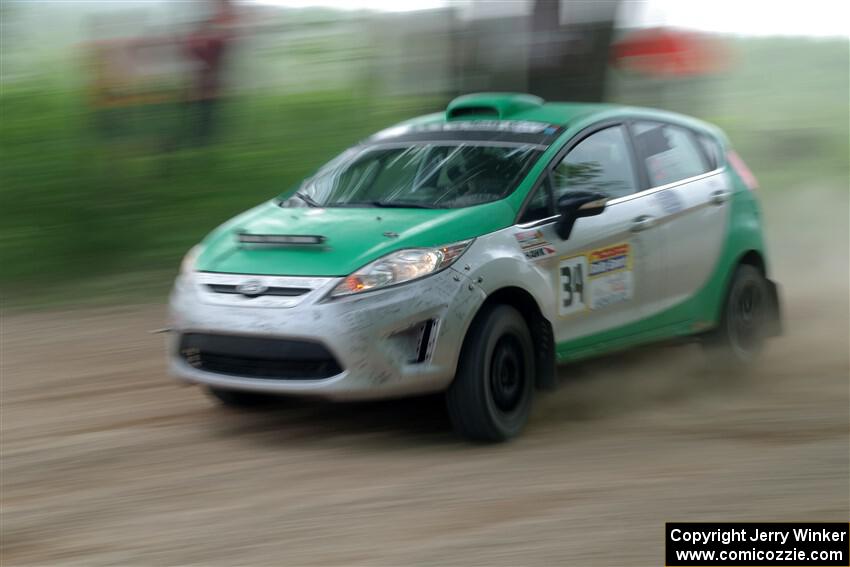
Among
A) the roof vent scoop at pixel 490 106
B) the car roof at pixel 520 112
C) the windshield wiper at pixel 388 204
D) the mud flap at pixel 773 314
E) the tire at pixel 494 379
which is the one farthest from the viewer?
the mud flap at pixel 773 314

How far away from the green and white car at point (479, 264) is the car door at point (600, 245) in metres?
0.01

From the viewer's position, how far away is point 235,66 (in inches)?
530

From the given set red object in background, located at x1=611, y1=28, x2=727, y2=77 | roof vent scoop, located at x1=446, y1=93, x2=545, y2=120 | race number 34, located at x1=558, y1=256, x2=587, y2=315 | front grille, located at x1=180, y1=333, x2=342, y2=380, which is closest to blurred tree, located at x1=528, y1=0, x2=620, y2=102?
red object in background, located at x1=611, y1=28, x2=727, y2=77

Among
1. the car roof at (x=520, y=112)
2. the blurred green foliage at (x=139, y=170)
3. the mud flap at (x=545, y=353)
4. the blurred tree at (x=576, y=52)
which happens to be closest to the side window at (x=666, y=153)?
the car roof at (x=520, y=112)

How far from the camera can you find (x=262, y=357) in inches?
231

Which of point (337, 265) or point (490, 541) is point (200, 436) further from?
point (490, 541)

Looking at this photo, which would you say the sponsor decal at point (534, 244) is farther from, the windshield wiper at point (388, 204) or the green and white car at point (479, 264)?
the windshield wiper at point (388, 204)

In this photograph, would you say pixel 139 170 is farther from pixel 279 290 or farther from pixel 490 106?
pixel 279 290

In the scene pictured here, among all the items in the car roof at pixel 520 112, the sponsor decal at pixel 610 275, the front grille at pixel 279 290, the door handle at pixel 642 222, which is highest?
the car roof at pixel 520 112

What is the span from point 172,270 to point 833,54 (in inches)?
608

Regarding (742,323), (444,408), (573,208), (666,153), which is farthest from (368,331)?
(742,323)

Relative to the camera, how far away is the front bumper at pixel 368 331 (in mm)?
5738

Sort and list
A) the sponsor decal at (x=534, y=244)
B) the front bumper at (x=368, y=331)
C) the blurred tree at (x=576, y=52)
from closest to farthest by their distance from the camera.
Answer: the front bumper at (x=368, y=331)
the sponsor decal at (x=534, y=244)
the blurred tree at (x=576, y=52)

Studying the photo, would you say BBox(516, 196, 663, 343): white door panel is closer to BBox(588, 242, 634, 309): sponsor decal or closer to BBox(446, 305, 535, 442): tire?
BBox(588, 242, 634, 309): sponsor decal
